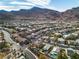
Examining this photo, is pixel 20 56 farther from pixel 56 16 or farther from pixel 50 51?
pixel 56 16

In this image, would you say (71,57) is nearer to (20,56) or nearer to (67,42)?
(20,56)

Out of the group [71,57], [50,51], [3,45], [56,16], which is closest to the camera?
[71,57]

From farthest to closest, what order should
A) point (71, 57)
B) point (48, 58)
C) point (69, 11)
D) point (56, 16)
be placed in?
point (56, 16) → point (69, 11) → point (48, 58) → point (71, 57)

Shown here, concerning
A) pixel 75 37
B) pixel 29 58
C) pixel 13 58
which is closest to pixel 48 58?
pixel 29 58

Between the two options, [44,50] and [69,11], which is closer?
[44,50]

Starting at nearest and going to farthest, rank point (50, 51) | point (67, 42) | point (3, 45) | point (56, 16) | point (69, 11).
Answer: point (50, 51) → point (3, 45) → point (67, 42) → point (69, 11) → point (56, 16)

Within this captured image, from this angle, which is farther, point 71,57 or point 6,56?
point 6,56

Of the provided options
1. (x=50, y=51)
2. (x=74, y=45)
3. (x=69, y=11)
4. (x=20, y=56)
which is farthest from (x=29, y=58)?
(x=69, y=11)

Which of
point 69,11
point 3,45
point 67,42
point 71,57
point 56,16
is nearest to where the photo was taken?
point 71,57
